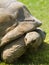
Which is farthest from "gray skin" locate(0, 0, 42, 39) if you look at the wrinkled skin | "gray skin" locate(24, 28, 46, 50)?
"gray skin" locate(24, 28, 46, 50)

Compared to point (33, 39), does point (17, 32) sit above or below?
above

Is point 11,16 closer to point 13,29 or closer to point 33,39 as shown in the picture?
point 13,29

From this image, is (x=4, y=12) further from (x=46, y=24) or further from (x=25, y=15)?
(x=46, y=24)

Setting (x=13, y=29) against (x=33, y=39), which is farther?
(x=13, y=29)

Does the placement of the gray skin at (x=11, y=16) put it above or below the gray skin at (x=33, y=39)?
above

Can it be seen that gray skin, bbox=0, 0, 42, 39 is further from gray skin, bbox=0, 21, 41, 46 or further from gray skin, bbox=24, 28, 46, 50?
gray skin, bbox=24, 28, 46, 50

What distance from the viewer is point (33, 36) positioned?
147 inches

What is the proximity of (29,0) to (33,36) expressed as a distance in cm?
426

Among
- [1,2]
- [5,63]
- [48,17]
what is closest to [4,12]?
[1,2]

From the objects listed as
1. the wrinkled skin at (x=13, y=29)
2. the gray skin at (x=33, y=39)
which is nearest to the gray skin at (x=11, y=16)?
the wrinkled skin at (x=13, y=29)

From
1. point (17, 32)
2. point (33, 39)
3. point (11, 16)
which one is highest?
point (11, 16)

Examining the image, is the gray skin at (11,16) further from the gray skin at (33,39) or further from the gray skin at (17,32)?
the gray skin at (33,39)

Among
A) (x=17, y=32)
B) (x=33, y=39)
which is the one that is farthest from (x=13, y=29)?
(x=33, y=39)

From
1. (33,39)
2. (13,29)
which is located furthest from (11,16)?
(33,39)
